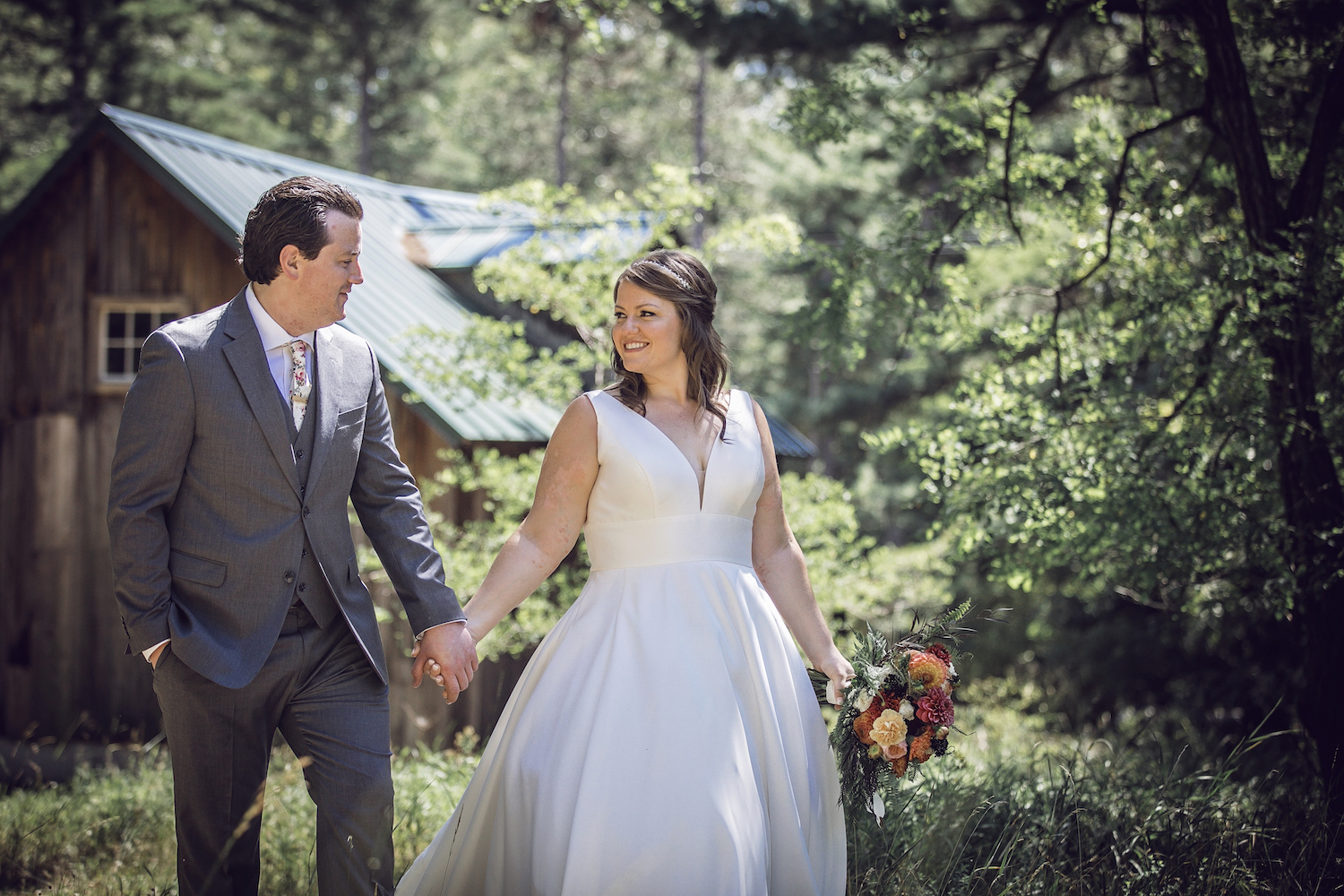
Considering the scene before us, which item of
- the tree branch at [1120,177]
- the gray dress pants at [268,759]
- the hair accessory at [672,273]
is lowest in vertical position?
the gray dress pants at [268,759]

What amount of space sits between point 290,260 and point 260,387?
Result: 0.37 m

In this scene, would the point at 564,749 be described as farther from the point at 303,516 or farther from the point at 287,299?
the point at 287,299

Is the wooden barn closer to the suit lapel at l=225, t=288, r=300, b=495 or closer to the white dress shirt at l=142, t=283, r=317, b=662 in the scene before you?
the white dress shirt at l=142, t=283, r=317, b=662

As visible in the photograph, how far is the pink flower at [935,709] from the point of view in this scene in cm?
307

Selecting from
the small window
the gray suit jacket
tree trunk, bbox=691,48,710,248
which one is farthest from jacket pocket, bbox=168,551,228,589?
tree trunk, bbox=691,48,710,248

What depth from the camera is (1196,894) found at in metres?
3.89

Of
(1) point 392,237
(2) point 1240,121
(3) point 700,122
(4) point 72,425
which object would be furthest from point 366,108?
(2) point 1240,121

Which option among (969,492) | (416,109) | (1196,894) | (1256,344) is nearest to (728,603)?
(1196,894)

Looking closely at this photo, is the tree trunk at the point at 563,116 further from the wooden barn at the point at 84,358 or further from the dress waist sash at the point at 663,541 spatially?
the dress waist sash at the point at 663,541

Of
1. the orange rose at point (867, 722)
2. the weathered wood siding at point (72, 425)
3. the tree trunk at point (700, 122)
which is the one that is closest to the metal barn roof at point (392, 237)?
the weathered wood siding at point (72, 425)

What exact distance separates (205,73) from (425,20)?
5773 millimetres

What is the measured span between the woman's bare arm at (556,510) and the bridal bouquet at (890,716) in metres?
0.99

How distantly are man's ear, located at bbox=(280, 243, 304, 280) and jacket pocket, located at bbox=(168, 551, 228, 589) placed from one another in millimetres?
810

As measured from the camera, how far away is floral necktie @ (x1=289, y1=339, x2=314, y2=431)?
3.04 metres
